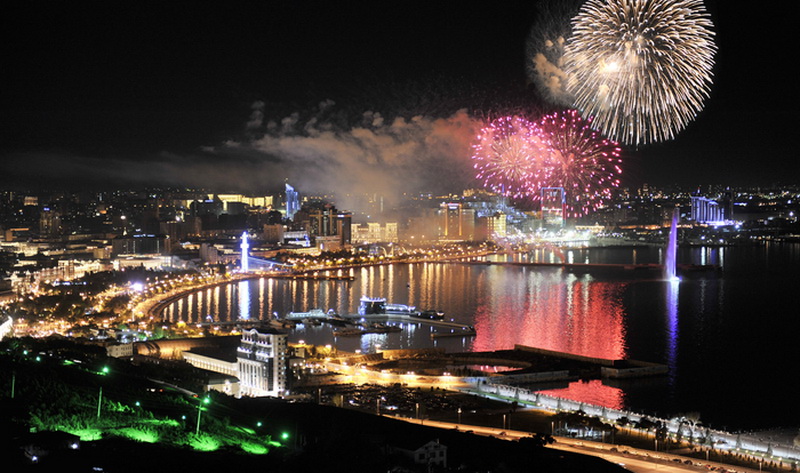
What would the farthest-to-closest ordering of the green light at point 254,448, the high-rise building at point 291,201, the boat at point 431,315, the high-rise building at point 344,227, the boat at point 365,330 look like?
the high-rise building at point 291,201, the high-rise building at point 344,227, the boat at point 431,315, the boat at point 365,330, the green light at point 254,448

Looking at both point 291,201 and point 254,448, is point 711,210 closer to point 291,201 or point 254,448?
point 291,201

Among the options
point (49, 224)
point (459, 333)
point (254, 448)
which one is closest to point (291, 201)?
point (49, 224)

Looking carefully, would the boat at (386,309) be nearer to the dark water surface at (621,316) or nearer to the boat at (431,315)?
the boat at (431,315)

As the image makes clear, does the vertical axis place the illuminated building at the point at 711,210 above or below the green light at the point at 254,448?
above

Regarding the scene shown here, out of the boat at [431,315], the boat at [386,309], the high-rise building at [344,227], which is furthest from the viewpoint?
the high-rise building at [344,227]

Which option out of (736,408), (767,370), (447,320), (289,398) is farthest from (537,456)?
(447,320)

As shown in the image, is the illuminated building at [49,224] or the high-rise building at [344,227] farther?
the high-rise building at [344,227]

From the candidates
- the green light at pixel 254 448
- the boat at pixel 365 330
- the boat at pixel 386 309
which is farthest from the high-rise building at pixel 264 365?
the boat at pixel 386 309
